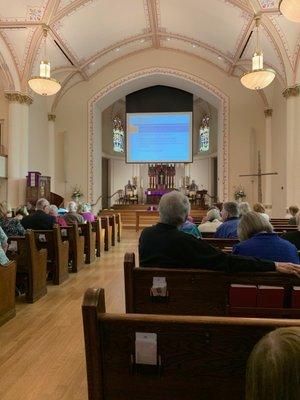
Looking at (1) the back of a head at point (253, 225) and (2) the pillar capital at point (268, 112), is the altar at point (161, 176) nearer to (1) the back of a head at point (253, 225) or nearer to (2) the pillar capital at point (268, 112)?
(2) the pillar capital at point (268, 112)

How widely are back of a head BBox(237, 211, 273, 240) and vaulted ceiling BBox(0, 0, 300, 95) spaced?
855 cm

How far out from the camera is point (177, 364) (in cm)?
140

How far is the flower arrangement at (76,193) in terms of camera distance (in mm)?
15306

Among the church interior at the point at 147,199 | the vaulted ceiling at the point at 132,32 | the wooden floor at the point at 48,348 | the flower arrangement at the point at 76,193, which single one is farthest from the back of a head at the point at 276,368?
the flower arrangement at the point at 76,193

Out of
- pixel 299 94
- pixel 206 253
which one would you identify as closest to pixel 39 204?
pixel 206 253

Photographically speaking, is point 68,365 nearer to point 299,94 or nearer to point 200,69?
point 299,94

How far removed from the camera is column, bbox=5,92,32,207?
11.6m

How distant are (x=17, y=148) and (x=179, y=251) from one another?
1054 centimetres

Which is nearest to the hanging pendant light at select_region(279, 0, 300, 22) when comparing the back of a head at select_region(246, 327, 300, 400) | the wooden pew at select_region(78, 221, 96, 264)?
the wooden pew at select_region(78, 221, 96, 264)

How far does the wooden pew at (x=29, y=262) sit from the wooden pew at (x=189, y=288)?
2.43 metres

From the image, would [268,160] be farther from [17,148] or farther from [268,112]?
[17,148]

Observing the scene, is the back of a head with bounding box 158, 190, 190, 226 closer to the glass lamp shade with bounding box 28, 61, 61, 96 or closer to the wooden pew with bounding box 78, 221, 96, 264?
the wooden pew with bounding box 78, 221, 96, 264

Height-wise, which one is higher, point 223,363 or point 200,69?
point 200,69

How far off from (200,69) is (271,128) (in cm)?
362
